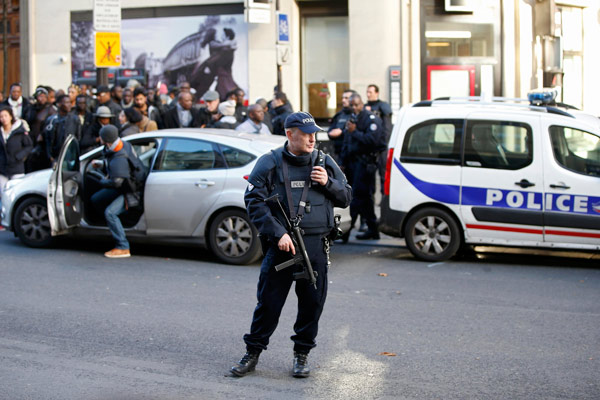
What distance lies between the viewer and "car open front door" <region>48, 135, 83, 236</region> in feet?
35.3

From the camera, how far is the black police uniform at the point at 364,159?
40.0ft

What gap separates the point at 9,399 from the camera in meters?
5.46

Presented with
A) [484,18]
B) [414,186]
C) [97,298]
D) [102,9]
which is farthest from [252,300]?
[484,18]

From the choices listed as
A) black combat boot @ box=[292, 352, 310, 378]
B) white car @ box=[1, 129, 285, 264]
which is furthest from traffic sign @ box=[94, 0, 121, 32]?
black combat boot @ box=[292, 352, 310, 378]

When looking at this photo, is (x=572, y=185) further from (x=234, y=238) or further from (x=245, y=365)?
(x=245, y=365)

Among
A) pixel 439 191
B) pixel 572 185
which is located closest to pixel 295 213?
pixel 439 191

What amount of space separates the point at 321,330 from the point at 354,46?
1293cm

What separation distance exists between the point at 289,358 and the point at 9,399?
6.47 feet

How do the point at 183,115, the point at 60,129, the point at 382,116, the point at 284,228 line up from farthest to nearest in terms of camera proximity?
the point at 183,115 → the point at 60,129 → the point at 382,116 → the point at 284,228

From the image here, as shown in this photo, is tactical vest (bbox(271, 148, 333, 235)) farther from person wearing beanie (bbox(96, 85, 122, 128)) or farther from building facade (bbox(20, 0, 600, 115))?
building facade (bbox(20, 0, 600, 115))

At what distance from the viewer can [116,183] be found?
10.5 meters

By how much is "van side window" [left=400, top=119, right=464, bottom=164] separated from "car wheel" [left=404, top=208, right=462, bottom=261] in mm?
622

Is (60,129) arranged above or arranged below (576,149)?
above

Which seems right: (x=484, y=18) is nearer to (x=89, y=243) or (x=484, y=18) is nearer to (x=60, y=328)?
(x=89, y=243)
